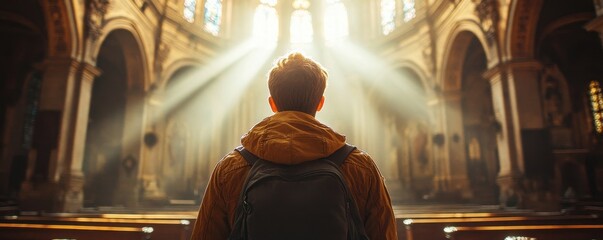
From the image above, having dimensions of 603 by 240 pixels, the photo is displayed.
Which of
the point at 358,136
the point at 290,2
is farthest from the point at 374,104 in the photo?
the point at 290,2

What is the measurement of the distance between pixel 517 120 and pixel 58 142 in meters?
11.5

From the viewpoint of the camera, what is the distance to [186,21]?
16062 millimetres

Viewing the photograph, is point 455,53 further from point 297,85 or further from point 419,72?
point 297,85

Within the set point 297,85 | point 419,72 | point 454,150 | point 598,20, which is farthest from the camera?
point 419,72

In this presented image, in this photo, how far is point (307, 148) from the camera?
125cm

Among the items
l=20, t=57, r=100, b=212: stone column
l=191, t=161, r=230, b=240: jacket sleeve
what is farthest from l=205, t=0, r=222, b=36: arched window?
l=191, t=161, r=230, b=240: jacket sleeve

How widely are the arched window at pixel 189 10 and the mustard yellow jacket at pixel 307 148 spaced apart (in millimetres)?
16571

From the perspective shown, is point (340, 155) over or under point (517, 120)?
under

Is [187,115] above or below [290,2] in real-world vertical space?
below

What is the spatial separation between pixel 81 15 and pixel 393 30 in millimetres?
11929

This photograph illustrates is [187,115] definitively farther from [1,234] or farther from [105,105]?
[1,234]

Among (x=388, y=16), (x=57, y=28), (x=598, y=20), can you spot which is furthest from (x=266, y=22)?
(x=598, y=20)

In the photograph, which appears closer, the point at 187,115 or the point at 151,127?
the point at 151,127

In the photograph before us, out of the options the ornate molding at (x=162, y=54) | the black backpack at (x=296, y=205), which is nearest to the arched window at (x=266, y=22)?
the ornate molding at (x=162, y=54)
